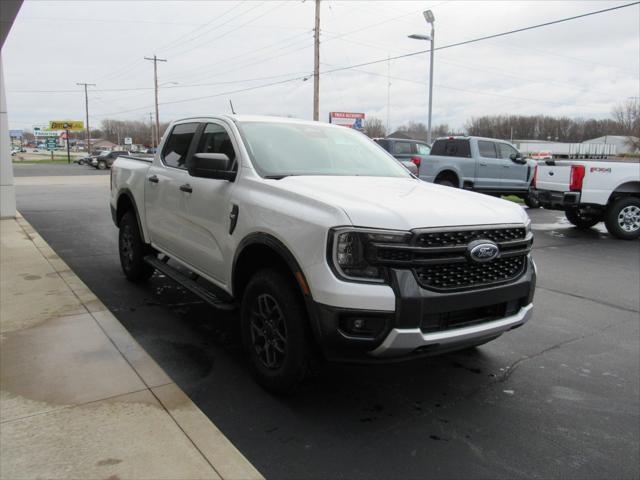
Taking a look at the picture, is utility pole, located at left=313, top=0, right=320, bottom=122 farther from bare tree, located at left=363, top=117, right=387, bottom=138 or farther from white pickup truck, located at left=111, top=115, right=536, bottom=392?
bare tree, located at left=363, top=117, right=387, bottom=138

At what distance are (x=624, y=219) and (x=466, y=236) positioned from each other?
9279 millimetres

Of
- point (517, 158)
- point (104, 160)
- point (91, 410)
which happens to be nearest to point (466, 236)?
point (91, 410)

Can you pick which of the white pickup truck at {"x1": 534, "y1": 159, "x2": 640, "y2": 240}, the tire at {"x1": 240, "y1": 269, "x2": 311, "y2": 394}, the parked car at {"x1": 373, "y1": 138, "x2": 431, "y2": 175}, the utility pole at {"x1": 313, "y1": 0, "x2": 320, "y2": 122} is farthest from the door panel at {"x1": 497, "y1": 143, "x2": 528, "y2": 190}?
the utility pole at {"x1": 313, "y1": 0, "x2": 320, "y2": 122}

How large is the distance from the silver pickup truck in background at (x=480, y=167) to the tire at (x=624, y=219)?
4.11 m

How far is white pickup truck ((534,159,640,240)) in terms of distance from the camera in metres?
10.5

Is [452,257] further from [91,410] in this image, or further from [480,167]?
[480,167]

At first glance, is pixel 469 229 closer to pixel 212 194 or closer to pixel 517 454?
pixel 517 454

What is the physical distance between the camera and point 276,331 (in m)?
3.43

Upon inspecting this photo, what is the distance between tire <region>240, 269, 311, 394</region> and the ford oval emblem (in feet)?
3.53

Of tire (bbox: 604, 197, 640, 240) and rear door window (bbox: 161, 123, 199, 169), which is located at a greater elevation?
rear door window (bbox: 161, 123, 199, 169)

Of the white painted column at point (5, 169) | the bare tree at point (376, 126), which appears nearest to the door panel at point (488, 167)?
the white painted column at point (5, 169)

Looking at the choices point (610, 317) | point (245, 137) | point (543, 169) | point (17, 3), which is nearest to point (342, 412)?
point (245, 137)

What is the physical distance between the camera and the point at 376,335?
2904mm

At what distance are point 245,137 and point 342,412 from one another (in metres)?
2.26
